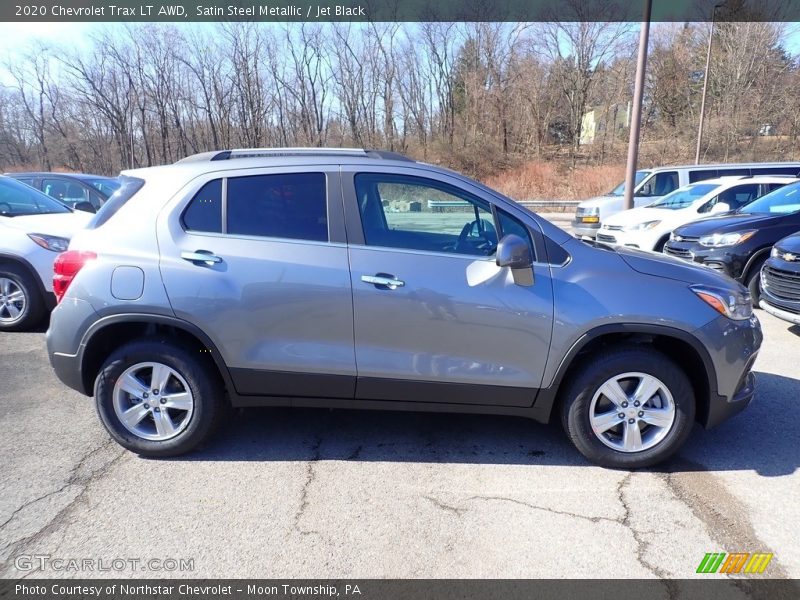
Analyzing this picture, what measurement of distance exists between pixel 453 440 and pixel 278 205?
1995 mm

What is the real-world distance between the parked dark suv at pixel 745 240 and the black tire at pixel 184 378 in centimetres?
649

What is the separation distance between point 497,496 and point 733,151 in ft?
137

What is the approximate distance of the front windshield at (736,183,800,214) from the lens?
7316 millimetres

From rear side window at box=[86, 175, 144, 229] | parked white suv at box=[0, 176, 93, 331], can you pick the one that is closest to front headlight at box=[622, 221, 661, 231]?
rear side window at box=[86, 175, 144, 229]

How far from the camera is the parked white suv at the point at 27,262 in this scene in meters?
5.77

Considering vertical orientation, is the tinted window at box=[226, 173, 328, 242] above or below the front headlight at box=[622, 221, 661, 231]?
above

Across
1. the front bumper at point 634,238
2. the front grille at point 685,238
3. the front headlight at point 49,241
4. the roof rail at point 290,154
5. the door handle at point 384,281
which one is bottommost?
the front bumper at point 634,238

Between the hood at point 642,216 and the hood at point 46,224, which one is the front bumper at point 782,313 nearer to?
Result: the hood at point 642,216

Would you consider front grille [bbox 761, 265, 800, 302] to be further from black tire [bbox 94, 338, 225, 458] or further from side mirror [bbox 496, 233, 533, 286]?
black tire [bbox 94, 338, 225, 458]

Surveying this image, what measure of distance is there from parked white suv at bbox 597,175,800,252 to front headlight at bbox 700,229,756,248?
6.44ft

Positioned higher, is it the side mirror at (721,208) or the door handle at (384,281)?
the door handle at (384,281)

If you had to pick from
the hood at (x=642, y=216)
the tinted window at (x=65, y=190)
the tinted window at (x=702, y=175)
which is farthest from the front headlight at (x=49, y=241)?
the tinted window at (x=702, y=175)

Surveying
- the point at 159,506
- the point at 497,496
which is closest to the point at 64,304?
the point at 159,506

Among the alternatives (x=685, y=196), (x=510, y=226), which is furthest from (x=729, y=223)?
(x=510, y=226)
